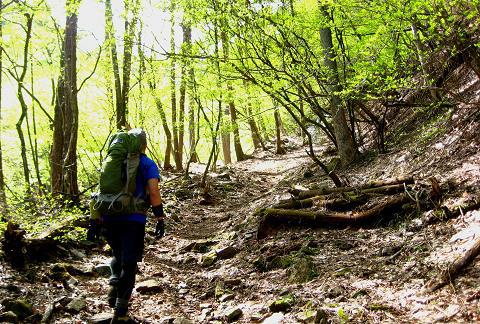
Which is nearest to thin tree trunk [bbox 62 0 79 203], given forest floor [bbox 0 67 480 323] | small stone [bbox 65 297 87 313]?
forest floor [bbox 0 67 480 323]

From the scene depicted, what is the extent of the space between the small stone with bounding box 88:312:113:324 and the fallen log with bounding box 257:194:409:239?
3.13 m

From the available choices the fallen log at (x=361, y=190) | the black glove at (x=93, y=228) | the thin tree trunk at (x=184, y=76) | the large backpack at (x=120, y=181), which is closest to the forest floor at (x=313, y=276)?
the fallen log at (x=361, y=190)

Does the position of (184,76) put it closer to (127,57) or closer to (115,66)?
(127,57)

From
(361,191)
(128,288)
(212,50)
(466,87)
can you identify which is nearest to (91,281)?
(128,288)

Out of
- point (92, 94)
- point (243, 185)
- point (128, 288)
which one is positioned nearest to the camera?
point (128, 288)

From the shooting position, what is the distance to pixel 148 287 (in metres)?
5.50

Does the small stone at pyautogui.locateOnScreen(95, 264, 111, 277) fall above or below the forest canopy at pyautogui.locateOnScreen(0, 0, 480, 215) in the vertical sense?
below

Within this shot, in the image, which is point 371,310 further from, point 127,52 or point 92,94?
point 92,94

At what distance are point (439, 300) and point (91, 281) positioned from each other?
15.0ft

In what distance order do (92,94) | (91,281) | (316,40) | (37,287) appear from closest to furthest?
(37,287), (91,281), (316,40), (92,94)

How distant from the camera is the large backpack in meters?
4.29

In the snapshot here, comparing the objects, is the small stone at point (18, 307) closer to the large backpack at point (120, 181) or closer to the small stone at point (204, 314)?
the large backpack at point (120, 181)

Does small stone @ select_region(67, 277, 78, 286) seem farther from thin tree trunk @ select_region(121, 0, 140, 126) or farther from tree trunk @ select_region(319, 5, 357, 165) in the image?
thin tree trunk @ select_region(121, 0, 140, 126)

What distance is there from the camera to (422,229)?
500cm
